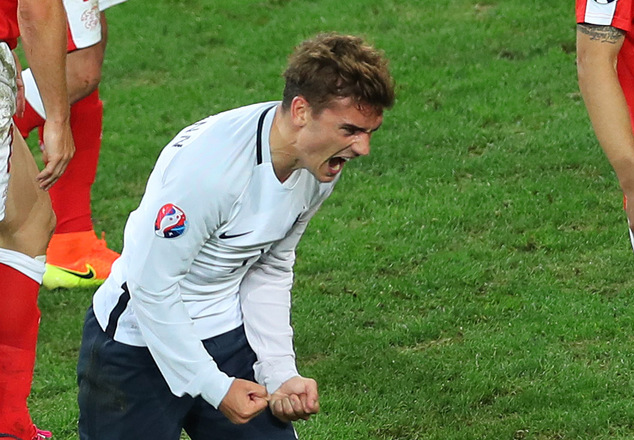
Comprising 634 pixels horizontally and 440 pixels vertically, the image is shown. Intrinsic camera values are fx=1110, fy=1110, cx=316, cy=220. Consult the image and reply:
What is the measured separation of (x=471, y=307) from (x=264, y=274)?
6.61 ft

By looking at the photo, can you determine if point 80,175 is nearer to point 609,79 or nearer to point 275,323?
point 275,323

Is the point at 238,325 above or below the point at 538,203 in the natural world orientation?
above

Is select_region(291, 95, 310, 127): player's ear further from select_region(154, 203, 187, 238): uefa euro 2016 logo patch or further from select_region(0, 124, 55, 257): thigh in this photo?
select_region(0, 124, 55, 257): thigh

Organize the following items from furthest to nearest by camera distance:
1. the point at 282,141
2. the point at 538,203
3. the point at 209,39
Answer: the point at 209,39
the point at 538,203
the point at 282,141

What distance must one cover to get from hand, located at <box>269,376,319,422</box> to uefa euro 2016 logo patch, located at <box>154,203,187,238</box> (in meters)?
0.56

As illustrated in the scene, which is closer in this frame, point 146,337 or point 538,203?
point 146,337

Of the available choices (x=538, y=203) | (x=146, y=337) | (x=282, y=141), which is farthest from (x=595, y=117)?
(x=538, y=203)

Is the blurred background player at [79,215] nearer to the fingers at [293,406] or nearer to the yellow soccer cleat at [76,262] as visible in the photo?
the yellow soccer cleat at [76,262]

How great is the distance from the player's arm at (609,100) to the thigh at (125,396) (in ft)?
4.57

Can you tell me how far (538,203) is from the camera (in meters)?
6.09

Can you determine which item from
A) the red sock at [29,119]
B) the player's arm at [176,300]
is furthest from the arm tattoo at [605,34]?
the red sock at [29,119]

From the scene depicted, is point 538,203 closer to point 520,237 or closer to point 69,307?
point 520,237

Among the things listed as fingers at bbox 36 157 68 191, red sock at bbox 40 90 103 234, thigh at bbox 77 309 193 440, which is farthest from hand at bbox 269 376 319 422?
red sock at bbox 40 90 103 234

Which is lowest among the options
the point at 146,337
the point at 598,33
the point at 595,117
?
the point at 146,337
